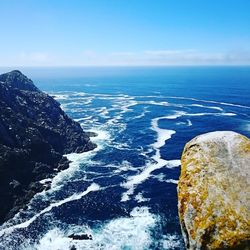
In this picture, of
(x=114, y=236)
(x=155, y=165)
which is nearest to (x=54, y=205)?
(x=114, y=236)

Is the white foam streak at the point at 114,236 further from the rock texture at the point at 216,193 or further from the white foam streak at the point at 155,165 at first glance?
the rock texture at the point at 216,193

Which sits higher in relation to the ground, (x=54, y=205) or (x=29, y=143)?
(x=29, y=143)

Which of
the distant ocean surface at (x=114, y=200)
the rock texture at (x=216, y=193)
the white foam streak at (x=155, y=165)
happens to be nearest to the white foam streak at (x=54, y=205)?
the distant ocean surface at (x=114, y=200)

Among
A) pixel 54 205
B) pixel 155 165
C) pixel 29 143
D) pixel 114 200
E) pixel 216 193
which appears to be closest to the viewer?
pixel 216 193

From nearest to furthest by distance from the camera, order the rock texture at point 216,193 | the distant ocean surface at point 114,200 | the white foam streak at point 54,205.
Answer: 1. the rock texture at point 216,193
2. the distant ocean surface at point 114,200
3. the white foam streak at point 54,205

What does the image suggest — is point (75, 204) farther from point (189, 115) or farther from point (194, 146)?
point (189, 115)

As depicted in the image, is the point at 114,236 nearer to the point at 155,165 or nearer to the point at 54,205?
the point at 54,205

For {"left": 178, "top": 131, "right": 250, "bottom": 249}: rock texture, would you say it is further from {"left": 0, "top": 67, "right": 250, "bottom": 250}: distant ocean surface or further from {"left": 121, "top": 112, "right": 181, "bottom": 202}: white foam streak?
{"left": 121, "top": 112, "right": 181, "bottom": 202}: white foam streak
